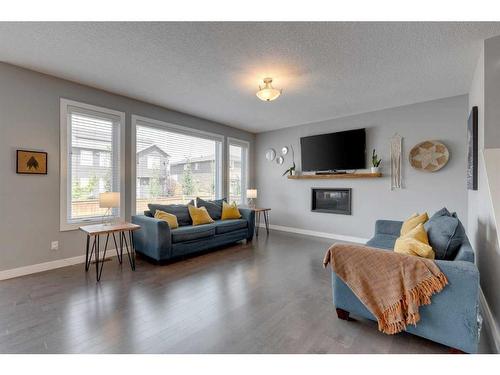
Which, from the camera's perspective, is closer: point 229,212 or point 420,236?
point 420,236

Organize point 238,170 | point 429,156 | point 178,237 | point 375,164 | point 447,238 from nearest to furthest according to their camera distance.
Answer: point 447,238
point 178,237
point 429,156
point 375,164
point 238,170

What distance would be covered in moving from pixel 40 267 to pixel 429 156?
6.00 m

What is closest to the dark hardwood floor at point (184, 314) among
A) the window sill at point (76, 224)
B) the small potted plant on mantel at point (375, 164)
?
the window sill at point (76, 224)

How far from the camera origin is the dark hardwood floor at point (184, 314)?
171 centimetres

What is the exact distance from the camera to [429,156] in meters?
4.05

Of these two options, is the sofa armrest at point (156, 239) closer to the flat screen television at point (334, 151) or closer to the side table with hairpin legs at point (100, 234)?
the side table with hairpin legs at point (100, 234)

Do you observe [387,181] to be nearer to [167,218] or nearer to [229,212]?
[229,212]

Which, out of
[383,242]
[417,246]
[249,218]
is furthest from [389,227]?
[249,218]

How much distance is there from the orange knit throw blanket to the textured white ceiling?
6.39 feet

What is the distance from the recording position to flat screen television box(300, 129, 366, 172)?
4.78m

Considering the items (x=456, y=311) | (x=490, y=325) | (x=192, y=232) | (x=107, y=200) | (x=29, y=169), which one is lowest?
(x=490, y=325)

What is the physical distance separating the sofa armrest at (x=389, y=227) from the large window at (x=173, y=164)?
3404mm

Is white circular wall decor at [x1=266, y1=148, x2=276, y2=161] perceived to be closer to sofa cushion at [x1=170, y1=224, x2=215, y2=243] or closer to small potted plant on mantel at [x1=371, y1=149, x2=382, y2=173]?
small potted plant on mantel at [x1=371, y1=149, x2=382, y2=173]

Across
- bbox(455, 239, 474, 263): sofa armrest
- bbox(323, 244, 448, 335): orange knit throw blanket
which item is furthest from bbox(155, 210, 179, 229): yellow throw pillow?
bbox(455, 239, 474, 263): sofa armrest
